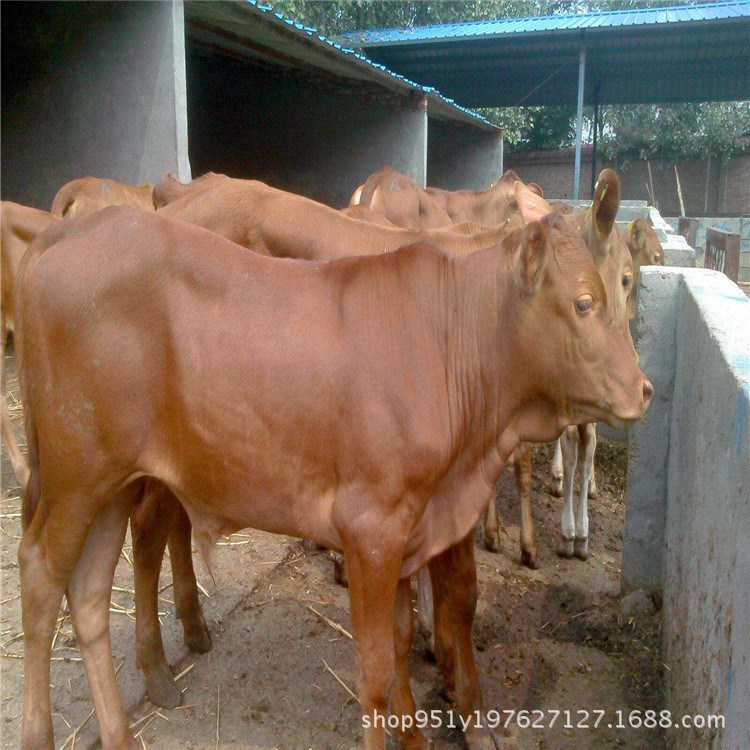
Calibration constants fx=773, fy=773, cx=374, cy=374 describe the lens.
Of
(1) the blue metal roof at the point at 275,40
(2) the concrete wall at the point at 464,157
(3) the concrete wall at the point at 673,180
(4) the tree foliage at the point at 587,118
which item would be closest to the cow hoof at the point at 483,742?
(1) the blue metal roof at the point at 275,40

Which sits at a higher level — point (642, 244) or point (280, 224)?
point (280, 224)

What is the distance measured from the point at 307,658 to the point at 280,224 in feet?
7.28

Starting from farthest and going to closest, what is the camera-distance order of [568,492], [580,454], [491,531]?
[580,454]
[568,492]
[491,531]

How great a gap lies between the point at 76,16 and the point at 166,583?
5.18 metres

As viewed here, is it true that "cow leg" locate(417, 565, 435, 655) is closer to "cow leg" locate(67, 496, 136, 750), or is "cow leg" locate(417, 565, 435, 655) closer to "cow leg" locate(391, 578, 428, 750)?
"cow leg" locate(391, 578, 428, 750)

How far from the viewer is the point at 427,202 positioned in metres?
6.59

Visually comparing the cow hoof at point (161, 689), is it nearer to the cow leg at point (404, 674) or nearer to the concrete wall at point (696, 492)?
the cow leg at point (404, 674)

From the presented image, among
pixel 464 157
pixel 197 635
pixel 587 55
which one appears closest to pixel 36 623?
pixel 197 635

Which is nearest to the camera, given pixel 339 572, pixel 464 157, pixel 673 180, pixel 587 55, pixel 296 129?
pixel 339 572

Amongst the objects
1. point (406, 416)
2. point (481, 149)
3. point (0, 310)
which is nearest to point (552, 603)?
point (406, 416)

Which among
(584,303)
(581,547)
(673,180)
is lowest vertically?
(581,547)

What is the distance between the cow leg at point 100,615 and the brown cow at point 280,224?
1.59 meters

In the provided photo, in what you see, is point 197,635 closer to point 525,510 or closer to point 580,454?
point 525,510

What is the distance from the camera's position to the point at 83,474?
8.87ft
